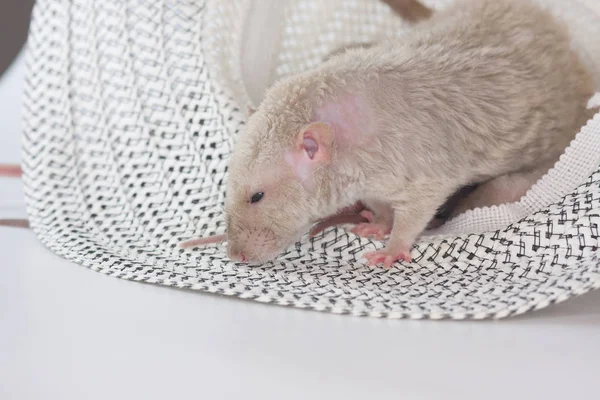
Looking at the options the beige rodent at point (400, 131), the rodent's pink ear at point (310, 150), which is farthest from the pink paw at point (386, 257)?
the rodent's pink ear at point (310, 150)

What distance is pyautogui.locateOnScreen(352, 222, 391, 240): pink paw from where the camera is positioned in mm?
2490

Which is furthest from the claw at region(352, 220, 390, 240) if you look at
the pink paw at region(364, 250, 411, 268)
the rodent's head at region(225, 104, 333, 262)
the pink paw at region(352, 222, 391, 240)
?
the rodent's head at region(225, 104, 333, 262)

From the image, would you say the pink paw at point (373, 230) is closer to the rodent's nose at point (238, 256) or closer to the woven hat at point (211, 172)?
the woven hat at point (211, 172)

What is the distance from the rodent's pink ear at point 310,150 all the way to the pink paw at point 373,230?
1.50 ft

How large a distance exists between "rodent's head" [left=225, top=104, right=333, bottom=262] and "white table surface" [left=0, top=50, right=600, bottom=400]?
238 millimetres

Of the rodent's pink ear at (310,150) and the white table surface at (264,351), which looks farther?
the rodent's pink ear at (310,150)

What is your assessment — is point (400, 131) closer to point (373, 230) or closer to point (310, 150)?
point (310, 150)

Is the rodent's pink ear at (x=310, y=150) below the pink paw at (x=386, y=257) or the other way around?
the other way around

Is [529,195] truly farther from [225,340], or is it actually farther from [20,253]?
[20,253]

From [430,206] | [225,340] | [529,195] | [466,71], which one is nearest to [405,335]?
[225,340]

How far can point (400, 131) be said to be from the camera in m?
2.17

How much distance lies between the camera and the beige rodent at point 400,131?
2.13 meters

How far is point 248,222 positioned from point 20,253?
95cm

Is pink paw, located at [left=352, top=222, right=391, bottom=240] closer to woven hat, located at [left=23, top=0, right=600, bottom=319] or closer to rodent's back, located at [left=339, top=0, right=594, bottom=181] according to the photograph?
woven hat, located at [left=23, top=0, right=600, bottom=319]
